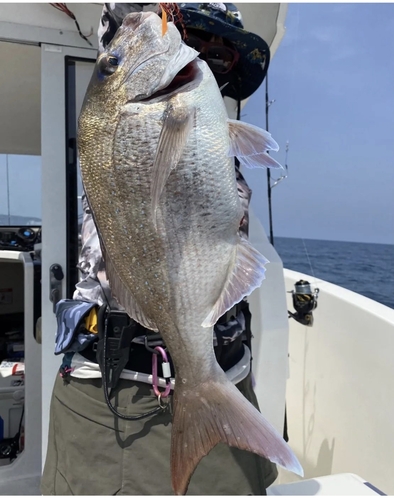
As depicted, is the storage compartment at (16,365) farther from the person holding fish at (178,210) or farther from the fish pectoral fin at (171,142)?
the fish pectoral fin at (171,142)

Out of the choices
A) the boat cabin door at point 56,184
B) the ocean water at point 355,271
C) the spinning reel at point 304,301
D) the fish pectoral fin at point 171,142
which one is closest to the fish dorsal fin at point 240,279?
the fish pectoral fin at point 171,142

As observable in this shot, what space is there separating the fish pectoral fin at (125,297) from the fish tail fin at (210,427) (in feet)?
0.63

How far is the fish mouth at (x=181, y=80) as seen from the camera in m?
0.92

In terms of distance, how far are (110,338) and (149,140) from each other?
2.05ft

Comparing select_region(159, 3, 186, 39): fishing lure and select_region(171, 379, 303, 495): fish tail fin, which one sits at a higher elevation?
select_region(159, 3, 186, 39): fishing lure

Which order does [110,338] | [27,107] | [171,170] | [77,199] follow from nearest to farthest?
[171,170], [110,338], [77,199], [27,107]

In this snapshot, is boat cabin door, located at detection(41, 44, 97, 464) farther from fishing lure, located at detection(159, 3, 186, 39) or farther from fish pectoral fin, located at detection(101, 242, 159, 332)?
fish pectoral fin, located at detection(101, 242, 159, 332)

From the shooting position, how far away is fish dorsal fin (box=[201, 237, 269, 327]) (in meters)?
0.93

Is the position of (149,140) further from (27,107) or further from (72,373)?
(27,107)

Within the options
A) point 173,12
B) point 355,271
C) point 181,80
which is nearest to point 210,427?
point 181,80

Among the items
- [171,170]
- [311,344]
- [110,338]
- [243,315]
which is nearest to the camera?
[171,170]

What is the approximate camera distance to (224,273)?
0.96 meters

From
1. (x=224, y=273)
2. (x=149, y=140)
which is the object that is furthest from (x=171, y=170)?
(x=224, y=273)

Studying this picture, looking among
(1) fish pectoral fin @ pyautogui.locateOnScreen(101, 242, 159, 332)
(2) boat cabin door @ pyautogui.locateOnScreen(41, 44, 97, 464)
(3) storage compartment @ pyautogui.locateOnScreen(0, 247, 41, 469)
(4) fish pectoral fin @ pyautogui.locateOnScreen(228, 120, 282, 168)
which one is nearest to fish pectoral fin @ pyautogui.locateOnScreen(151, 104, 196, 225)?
(4) fish pectoral fin @ pyautogui.locateOnScreen(228, 120, 282, 168)
